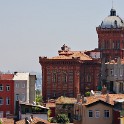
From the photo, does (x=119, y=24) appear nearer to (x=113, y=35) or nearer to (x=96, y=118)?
(x=113, y=35)

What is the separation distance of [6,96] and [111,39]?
114 ft

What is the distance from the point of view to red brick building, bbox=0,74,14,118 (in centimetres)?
11700

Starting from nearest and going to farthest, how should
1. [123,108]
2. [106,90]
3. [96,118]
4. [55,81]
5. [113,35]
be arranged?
1. [123,108]
2. [96,118]
3. [106,90]
4. [55,81]
5. [113,35]

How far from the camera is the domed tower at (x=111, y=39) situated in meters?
146

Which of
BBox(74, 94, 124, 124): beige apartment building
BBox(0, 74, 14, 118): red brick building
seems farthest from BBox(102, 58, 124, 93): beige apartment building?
BBox(74, 94, 124, 124): beige apartment building

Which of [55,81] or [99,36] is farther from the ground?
[99,36]

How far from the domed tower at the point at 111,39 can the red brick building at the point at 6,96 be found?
31966 millimetres

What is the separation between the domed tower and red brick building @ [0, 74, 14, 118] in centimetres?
3197

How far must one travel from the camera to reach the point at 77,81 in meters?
137

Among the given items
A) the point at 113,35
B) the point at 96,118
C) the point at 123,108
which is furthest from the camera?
the point at 113,35

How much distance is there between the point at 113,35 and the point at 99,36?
2.99 meters

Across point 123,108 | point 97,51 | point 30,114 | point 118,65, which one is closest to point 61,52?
point 97,51

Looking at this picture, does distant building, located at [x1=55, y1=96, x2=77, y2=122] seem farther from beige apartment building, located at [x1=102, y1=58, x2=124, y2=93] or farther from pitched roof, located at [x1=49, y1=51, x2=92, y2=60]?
pitched roof, located at [x1=49, y1=51, x2=92, y2=60]

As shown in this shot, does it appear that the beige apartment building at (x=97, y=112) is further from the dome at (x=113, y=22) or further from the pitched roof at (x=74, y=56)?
the dome at (x=113, y=22)
